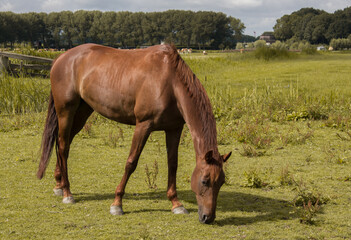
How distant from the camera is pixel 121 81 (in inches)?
178

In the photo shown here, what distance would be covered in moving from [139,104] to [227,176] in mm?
2362

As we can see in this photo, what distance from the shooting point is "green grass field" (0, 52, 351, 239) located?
13.5 ft

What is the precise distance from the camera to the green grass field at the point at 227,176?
4.11m

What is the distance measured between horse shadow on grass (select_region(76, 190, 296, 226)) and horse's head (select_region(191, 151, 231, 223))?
0.45 metres

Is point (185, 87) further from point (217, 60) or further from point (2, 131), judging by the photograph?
point (217, 60)

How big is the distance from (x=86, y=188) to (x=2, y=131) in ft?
15.6

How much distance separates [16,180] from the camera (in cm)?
588

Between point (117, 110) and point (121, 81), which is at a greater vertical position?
point (121, 81)

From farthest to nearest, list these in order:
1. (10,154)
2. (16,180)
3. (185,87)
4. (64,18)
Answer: (64,18)
(10,154)
(16,180)
(185,87)

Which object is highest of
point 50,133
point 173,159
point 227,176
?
point 50,133

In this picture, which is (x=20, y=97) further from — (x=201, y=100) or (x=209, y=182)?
(x=209, y=182)

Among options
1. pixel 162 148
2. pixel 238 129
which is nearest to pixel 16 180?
pixel 162 148

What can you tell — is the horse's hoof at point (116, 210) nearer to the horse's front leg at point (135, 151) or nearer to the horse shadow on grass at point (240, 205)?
the horse's front leg at point (135, 151)

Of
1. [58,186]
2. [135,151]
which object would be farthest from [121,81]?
[58,186]
